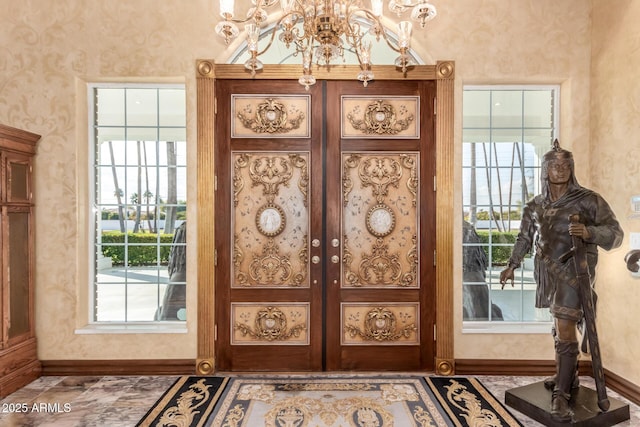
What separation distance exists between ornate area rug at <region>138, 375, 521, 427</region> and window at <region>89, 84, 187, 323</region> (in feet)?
3.26

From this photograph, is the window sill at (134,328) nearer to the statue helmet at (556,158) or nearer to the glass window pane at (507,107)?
the statue helmet at (556,158)

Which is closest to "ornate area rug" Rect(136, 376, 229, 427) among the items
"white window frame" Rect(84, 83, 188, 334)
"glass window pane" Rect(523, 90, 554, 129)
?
"white window frame" Rect(84, 83, 188, 334)

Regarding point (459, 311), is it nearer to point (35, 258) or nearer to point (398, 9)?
point (398, 9)

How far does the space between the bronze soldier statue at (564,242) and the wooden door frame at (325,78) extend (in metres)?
0.86

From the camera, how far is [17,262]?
3297mm

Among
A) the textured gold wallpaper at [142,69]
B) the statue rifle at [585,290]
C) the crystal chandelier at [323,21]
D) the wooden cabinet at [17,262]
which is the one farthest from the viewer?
the textured gold wallpaper at [142,69]

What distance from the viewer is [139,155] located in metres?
3.71

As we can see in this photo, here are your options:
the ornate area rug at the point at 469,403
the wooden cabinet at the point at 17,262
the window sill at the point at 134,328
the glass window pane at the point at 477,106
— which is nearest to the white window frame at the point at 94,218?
the window sill at the point at 134,328

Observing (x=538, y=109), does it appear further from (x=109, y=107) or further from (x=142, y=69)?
(x=109, y=107)

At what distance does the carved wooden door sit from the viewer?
355 centimetres

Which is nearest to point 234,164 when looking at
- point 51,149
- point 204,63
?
point 204,63

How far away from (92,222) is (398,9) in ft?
10.4

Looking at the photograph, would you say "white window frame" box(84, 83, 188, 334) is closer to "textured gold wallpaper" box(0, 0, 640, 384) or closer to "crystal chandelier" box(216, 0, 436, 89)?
"textured gold wallpaper" box(0, 0, 640, 384)

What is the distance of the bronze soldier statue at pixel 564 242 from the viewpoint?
2.56 m
